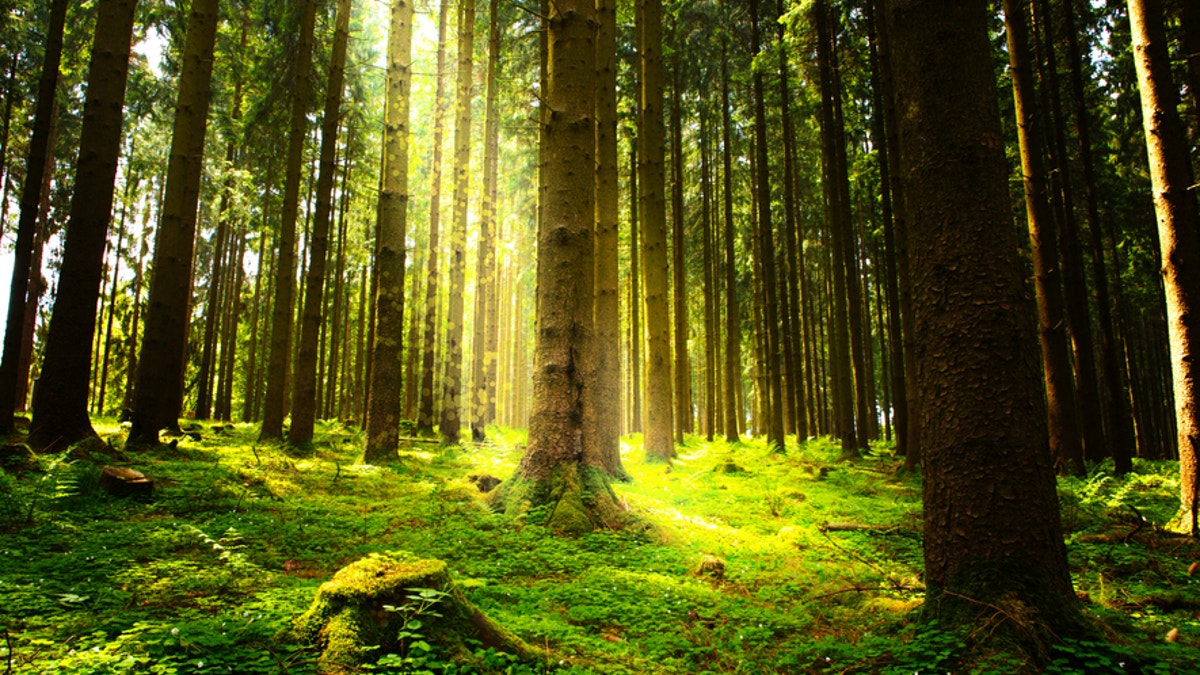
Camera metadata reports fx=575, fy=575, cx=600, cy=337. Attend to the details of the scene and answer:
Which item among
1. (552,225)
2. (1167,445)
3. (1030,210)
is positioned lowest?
(1167,445)

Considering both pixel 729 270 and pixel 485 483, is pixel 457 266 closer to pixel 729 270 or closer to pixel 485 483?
pixel 485 483

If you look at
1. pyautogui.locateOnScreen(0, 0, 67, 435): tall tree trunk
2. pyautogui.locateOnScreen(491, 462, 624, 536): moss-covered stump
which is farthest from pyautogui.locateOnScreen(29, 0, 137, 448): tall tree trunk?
pyautogui.locateOnScreen(491, 462, 624, 536): moss-covered stump

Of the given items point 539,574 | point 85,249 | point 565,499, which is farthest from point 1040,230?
point 85,249

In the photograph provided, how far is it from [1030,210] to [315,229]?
37.3ft

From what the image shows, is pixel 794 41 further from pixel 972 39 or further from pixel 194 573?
pixel 194 573

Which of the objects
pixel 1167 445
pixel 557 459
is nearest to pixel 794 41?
pixel 557 459

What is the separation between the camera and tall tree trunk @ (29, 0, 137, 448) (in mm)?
6688

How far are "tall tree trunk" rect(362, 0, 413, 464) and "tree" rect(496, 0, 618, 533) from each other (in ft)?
11.7

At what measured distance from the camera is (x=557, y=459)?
6.17m

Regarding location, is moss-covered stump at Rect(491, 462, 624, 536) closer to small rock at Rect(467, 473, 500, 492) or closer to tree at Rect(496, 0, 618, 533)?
tree at Rect(496, 0, 618, 533)

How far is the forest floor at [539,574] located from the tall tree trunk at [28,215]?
93.0 inches

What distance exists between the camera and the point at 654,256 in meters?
11.4

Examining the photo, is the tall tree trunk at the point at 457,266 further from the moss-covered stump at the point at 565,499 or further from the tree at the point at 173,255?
the moss-covered stump at the point at 565,499

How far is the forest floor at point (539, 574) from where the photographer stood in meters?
2.64
